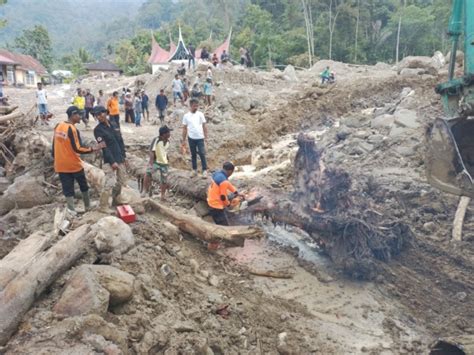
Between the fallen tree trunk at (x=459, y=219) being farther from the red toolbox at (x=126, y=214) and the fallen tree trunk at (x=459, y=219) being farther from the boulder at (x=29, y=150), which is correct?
the boulder at (x=29, y=150)

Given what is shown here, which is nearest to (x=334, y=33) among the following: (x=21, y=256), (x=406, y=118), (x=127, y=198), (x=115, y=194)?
(x=406, y=118)

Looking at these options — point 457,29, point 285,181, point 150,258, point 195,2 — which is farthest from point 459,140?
point 195,2

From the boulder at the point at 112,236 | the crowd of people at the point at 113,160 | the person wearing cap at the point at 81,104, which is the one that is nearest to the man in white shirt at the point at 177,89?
the person wearing cap at the point at 81,104

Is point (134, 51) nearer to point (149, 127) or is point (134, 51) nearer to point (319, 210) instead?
point (149, 127)

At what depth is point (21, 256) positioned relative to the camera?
13.6 ft

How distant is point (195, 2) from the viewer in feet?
348

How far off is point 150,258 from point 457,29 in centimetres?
483

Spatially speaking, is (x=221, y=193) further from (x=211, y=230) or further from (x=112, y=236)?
(x=112, y=236)

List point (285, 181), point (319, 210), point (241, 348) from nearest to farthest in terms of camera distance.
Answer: point (241, 348), point (319, 210), point (285, 181)

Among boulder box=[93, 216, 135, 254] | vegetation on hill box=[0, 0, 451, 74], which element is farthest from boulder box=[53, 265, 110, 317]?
vegetation on hill box=[0, 0, 451, 74]

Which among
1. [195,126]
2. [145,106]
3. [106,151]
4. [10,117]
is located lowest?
[106,151]

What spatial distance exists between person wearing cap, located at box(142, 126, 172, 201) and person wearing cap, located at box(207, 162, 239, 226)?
1.49 m

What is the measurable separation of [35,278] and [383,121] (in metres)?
9.98

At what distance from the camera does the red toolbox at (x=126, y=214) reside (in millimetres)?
5320
